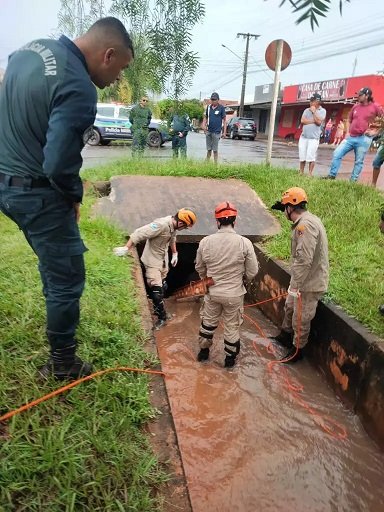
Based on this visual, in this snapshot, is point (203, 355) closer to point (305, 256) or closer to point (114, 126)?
point (305, 256)

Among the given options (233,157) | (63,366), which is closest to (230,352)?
(63,366)

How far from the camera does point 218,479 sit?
2.86 m

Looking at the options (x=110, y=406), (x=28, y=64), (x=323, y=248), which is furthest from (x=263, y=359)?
(x=28, y=64)

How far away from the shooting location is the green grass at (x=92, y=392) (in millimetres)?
1827

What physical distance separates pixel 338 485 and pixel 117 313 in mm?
2212

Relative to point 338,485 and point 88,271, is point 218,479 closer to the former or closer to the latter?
point 338,485

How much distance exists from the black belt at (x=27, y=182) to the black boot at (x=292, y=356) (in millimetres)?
3552

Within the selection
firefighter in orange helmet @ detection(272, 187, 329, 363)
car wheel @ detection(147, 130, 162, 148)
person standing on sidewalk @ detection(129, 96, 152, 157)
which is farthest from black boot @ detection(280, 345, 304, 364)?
car wheel @ detection(147, 130, 162, 148)

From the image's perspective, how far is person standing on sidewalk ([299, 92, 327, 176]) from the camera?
8.32 meters

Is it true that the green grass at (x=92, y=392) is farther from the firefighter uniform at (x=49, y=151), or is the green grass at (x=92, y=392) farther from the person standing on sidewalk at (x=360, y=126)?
the person standing on sidewalk at (x=360, y=126)

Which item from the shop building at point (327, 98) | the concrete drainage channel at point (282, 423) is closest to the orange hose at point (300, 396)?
the concrete drainage channel at point (282, 423)

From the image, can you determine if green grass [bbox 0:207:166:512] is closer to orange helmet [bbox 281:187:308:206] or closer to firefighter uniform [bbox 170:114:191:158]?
orange helmet [bbox 281:187:308:206]

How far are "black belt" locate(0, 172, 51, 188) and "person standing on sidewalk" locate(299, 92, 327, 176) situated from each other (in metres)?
7.21

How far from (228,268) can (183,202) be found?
10.0ft
